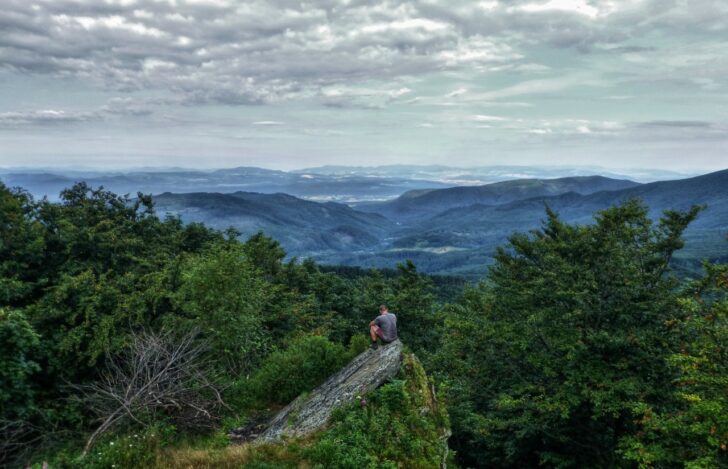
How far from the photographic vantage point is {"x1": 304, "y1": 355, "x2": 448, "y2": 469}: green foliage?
9516 millimetres

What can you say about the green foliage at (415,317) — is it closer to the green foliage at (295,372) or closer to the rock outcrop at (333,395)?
the green foliage at (295,372)

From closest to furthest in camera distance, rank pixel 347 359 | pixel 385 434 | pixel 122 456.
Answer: pixel 122 456 < pixel 385 434 < pixel 347 359

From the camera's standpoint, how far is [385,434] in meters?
10.3

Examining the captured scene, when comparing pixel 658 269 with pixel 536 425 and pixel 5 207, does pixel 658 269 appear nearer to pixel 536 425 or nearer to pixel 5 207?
pixel 536 425

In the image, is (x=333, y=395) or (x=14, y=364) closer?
(x=333, y=395)

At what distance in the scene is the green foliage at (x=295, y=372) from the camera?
1571 cm

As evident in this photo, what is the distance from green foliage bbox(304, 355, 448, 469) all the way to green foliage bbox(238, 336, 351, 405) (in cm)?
469

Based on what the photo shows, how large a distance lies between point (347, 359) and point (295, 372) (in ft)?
6.50

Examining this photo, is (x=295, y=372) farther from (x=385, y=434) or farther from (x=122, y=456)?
(x=122, y=456)

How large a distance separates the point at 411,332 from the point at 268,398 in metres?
34.4

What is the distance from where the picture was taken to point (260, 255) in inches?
1860

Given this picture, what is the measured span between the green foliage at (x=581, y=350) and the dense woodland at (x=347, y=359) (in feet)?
0.34

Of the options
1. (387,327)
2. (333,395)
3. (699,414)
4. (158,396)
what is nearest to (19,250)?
(158,396)

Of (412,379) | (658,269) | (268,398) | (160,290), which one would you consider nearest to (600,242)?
(658,269)
